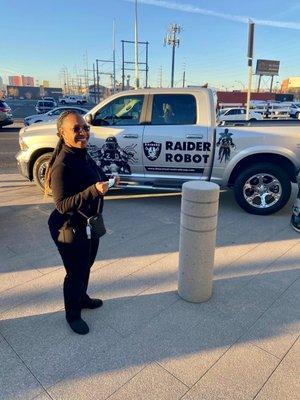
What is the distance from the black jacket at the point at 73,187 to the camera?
223 centimetres

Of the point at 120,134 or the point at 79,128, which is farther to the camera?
the point at 120,134

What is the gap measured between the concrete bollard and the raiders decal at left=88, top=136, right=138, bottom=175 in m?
2.94

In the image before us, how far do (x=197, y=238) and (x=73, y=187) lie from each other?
3.80ft

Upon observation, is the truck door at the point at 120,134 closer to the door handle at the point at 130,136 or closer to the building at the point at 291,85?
the door handle at the point at 130,136

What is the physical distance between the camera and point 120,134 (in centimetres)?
562

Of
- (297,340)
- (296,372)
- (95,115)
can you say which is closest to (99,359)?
(296,372)

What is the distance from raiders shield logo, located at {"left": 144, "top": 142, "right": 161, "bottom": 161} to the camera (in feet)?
18.2

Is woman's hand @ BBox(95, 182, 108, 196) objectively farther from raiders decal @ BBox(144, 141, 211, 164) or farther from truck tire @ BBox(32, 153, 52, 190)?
truck tire @ BBox(32, 153, 52, 190)

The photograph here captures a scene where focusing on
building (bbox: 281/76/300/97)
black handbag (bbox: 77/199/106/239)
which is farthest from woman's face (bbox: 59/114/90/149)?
building (bbox: 281/76/300/97)

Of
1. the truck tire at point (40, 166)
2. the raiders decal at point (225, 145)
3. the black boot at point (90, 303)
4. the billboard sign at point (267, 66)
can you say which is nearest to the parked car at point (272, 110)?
the billboard sign at point (267, 66)

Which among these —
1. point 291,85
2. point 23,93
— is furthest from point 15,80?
point 291,85

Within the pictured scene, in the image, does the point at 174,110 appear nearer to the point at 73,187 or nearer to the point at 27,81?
the point at 73,187

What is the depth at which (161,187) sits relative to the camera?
5676mm

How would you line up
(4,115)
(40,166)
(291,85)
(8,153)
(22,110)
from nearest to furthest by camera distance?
(40,166) → (8,153) → (4,115) → (22,110) → (291,85)
